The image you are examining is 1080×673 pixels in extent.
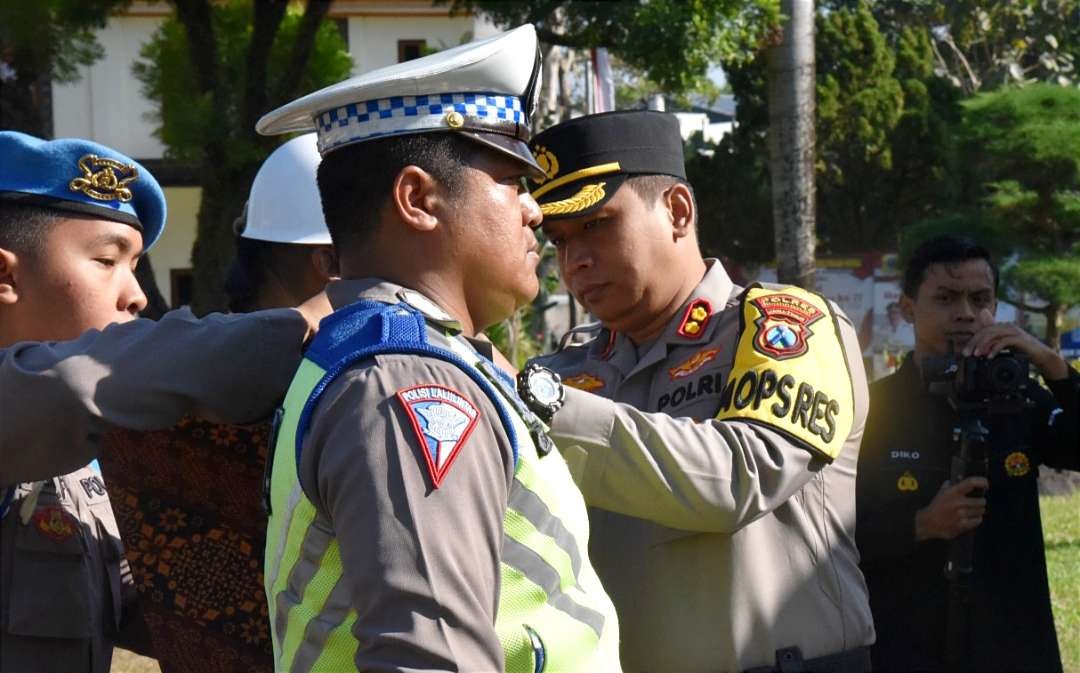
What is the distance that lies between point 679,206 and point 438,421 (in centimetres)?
155

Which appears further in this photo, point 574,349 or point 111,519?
point 574,349

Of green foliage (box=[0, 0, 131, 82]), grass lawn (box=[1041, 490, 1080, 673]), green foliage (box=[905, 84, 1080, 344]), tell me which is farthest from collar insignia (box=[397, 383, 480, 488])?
green foliage (box=[905, 84, 1080, 344])

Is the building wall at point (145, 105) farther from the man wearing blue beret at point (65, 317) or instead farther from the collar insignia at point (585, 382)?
the man wearing blue beret at point (65, 317)

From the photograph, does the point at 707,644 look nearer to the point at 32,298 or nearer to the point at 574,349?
the point at 574,349

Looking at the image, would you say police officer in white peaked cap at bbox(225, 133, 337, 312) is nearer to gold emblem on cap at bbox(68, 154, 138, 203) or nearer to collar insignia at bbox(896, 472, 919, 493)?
gold emblem on cap at bbox(68, 154, 138, 203)

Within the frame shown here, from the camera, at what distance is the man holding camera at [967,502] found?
12.7 ft

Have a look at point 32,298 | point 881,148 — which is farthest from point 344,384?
point 881,148

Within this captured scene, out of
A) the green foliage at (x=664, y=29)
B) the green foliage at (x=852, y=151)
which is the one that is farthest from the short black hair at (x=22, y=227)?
the green foliage at (x=852, y=151)

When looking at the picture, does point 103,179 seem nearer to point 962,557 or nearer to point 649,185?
point 649,185

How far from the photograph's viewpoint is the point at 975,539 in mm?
3996

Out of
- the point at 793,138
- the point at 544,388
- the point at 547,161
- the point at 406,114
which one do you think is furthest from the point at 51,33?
the point at 406,114

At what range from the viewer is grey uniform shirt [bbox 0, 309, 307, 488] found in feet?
5.58

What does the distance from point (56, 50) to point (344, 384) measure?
832 centimetres

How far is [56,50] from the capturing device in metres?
9.02
